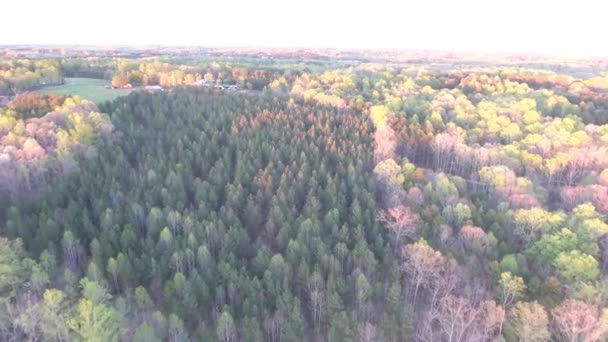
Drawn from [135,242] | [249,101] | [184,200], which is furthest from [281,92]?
[135,242]

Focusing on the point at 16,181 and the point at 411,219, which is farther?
the point at 16,181

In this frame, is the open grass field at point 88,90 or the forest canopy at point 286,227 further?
the open grass field at point 88,90

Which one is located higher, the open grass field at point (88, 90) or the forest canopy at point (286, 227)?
the open grass field at point (88, 90)

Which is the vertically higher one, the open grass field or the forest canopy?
the open grass field

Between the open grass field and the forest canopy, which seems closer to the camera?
the forest canopy

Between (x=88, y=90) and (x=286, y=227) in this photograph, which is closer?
(x=286, y=227)

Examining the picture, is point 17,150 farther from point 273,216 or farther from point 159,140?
point 273,216

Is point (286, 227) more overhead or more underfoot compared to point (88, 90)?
more underfoot

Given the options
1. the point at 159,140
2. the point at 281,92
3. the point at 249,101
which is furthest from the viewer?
the point at 281,92
